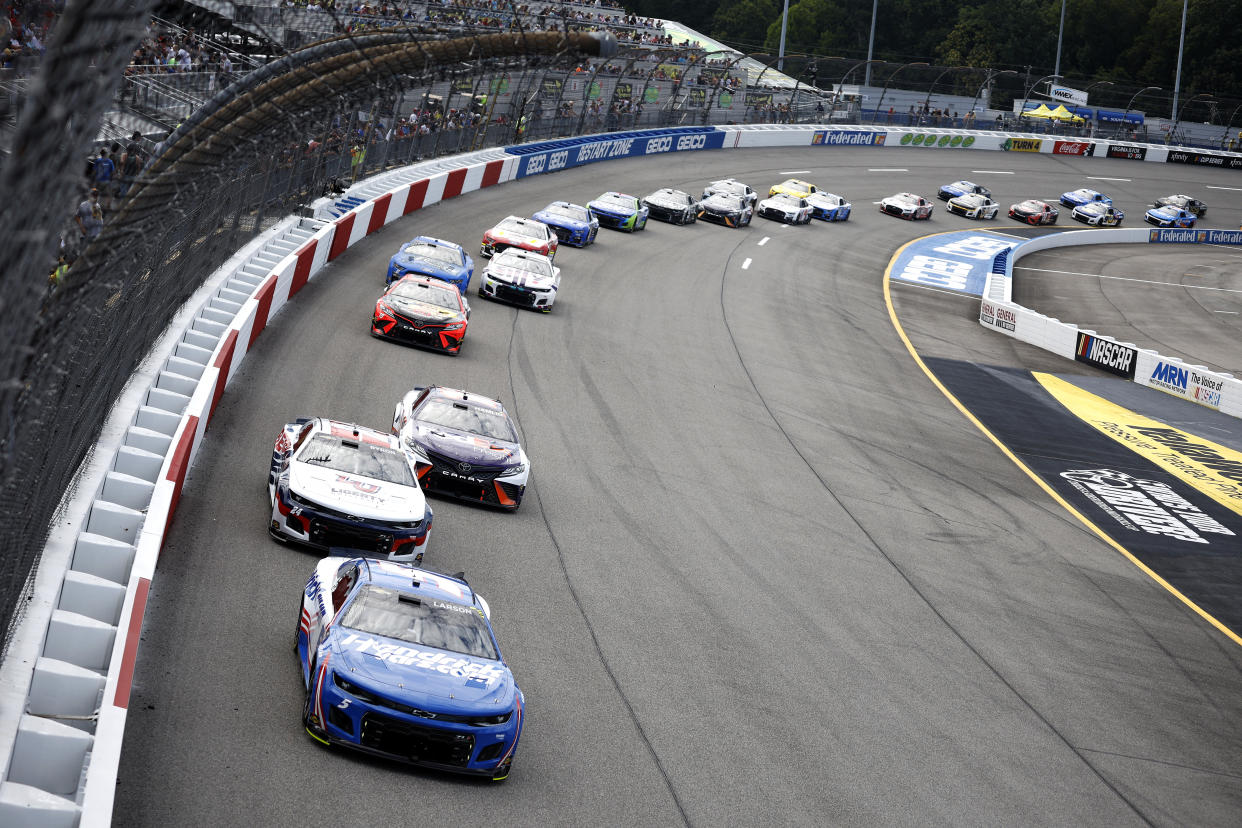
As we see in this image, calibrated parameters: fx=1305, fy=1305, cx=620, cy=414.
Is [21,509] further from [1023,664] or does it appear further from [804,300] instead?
[804,300]

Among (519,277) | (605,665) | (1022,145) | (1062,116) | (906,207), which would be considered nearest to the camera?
(605,665)

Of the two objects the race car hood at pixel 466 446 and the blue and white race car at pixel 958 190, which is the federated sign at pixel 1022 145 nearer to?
the blue and white race car at pixel 958 190

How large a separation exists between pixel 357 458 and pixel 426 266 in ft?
36.6

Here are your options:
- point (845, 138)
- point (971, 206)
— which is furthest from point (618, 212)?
point (845, 138)

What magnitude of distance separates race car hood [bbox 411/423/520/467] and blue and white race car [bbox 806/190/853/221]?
33.6 metres

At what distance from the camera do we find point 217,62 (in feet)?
53.5

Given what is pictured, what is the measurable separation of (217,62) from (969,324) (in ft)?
81.2

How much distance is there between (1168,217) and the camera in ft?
201

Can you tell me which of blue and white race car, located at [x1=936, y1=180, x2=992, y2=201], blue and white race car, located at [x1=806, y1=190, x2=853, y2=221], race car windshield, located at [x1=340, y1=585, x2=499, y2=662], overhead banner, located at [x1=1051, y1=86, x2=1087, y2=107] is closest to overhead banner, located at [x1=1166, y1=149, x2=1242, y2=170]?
overhead banner, located at [x1=1051, y1=86, x2=1087, y2=107]

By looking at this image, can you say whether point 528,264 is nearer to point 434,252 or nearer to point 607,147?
point 434,252

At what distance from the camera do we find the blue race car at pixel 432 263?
23.8 m

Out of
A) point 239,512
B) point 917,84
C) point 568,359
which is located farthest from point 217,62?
point 917,84

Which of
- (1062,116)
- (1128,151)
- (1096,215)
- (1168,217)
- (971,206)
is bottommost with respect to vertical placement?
(1168,217)

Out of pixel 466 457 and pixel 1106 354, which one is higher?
pixel 466 457
